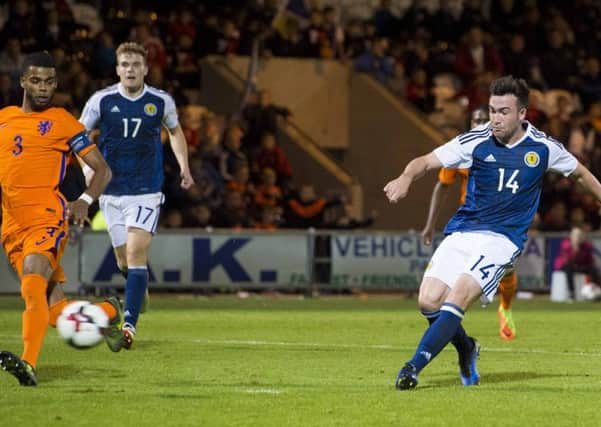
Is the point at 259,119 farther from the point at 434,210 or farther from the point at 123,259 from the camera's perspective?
the point at 434,210

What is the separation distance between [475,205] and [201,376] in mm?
2226

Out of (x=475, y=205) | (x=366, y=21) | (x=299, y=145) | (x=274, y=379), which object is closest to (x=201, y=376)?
(x=274, y=379)

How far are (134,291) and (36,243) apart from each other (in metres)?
3.01

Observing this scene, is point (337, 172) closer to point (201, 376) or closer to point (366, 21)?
point (366, 21)

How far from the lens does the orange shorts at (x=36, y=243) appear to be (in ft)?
31.6

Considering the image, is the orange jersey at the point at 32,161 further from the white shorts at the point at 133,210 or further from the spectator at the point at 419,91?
the spectator at the point at 419,91

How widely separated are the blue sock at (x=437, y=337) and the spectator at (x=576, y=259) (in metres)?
13.8

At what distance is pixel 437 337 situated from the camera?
9.12m

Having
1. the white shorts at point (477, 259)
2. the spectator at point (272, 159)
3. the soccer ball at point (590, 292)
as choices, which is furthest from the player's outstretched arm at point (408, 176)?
the spectator at point (272, 159)

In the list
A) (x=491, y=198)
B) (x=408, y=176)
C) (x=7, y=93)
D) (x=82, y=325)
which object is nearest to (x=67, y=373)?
(x=82, y=325)

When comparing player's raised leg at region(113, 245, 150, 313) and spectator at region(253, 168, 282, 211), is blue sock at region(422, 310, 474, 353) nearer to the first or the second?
player's raised leg at region(113, 245, 150, 313)

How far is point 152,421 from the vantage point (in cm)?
781

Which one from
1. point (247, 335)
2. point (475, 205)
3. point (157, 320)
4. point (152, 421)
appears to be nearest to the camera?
point (152, 421)

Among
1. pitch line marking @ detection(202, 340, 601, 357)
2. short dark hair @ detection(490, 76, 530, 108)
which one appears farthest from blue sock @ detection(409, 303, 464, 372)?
pitch line marking @ detection(202, 340, 601, 357)
